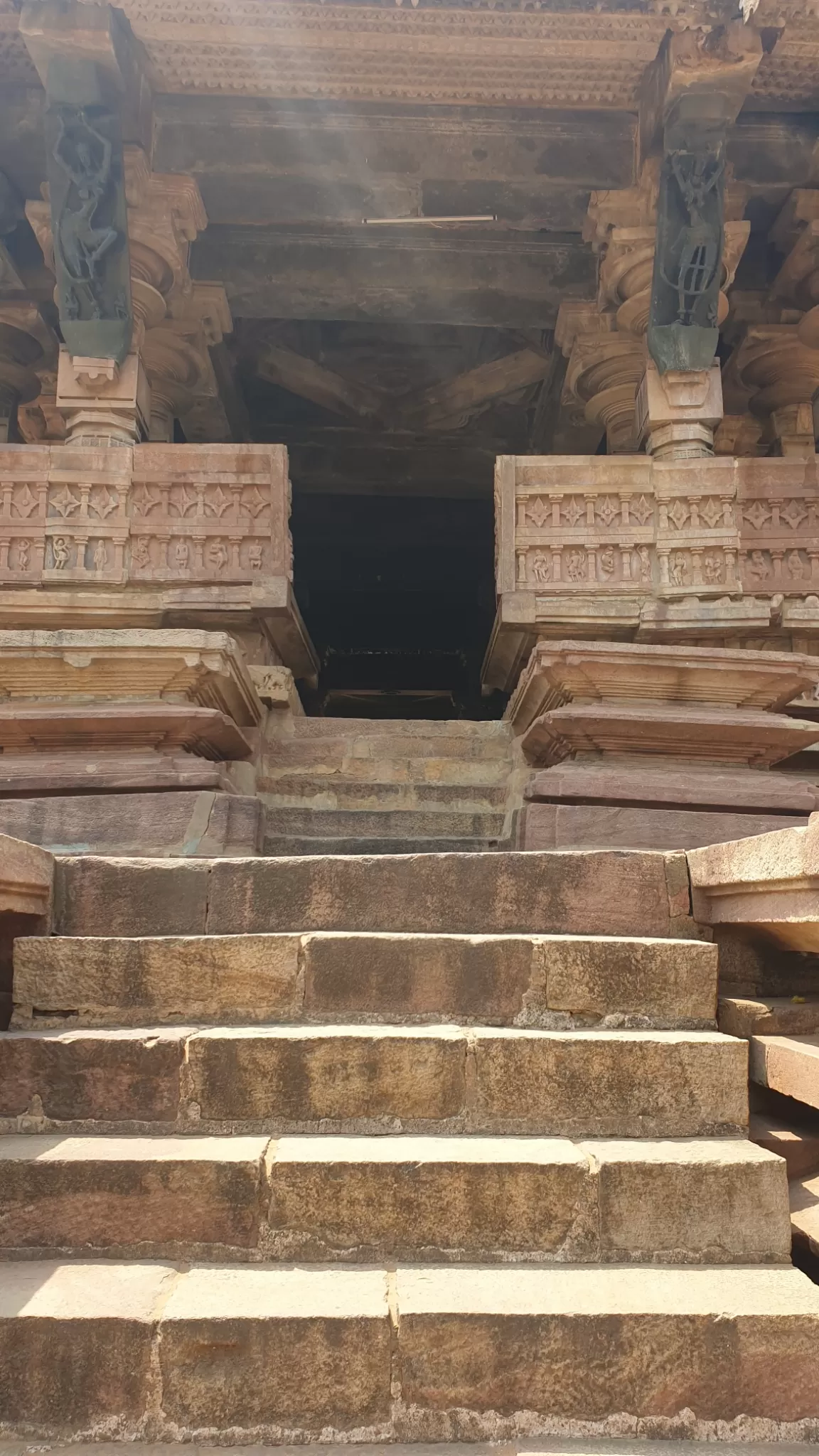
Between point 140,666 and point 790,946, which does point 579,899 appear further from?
point 140,666

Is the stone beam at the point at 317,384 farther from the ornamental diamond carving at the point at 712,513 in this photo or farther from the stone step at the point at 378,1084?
the stone step at the point at 378,1084

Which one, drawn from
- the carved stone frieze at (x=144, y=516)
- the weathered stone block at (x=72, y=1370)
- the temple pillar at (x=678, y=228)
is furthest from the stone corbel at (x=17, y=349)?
the weathered stone block at (x=72, y=1370)

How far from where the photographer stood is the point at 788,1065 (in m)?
2.31

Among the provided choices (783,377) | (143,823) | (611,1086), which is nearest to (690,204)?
(783,377)

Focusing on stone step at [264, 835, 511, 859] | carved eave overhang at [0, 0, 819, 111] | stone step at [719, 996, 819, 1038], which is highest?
carved eave overhang at [0, 0, 819, 111]

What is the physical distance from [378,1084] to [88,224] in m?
5.36

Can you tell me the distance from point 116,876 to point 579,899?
133 centimetres

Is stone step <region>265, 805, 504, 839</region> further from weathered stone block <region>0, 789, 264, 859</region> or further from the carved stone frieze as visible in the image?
the carved stone frieze

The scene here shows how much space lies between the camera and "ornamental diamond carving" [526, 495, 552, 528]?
5.43 m

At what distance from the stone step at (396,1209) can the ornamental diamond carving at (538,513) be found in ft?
13.1

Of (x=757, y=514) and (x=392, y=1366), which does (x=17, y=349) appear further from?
(x=392, y=1366)

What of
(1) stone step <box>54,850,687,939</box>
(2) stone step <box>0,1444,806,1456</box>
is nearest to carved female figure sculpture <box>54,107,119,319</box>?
(1) stone step <box>54,850,687,939</box>

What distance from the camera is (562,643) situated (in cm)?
443

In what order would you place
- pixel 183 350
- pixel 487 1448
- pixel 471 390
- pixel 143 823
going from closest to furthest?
pixel 487 1448, pixel 143 823, pixel 183 350, pixel 471 390
